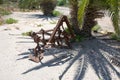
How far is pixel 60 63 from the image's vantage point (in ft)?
27.5

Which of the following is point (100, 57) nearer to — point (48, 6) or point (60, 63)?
point (60, 63)

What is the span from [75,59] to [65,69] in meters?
0.83

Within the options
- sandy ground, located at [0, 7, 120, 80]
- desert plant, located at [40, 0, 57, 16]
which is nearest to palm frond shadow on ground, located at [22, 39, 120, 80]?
sandy ground, located at [0, 7, 120, 80]

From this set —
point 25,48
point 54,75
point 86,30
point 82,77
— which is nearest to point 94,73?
point 82,77

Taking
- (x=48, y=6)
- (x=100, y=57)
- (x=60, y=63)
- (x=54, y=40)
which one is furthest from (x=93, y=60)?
(x=48, y=6)

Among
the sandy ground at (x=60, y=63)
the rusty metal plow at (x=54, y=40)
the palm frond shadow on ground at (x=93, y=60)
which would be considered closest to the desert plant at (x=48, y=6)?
the sandy ground at (x=60, y=63)

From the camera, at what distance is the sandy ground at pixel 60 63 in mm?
7559

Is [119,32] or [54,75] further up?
[119,32]

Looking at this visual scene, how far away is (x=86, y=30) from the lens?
11.1 meters

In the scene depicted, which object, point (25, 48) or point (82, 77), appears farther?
point (25, 48)

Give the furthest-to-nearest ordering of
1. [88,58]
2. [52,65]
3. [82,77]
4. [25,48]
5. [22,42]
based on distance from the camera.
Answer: [22,42], [25,48], [88,58], [52,65], [82,77]

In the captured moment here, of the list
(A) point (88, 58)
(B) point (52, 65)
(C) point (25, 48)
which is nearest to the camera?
(B) point (52, 65)

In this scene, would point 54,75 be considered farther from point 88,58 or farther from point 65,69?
point 88,58

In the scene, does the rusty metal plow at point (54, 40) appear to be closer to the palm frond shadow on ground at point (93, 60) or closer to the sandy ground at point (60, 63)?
the sandy ground at point (60, 63)
